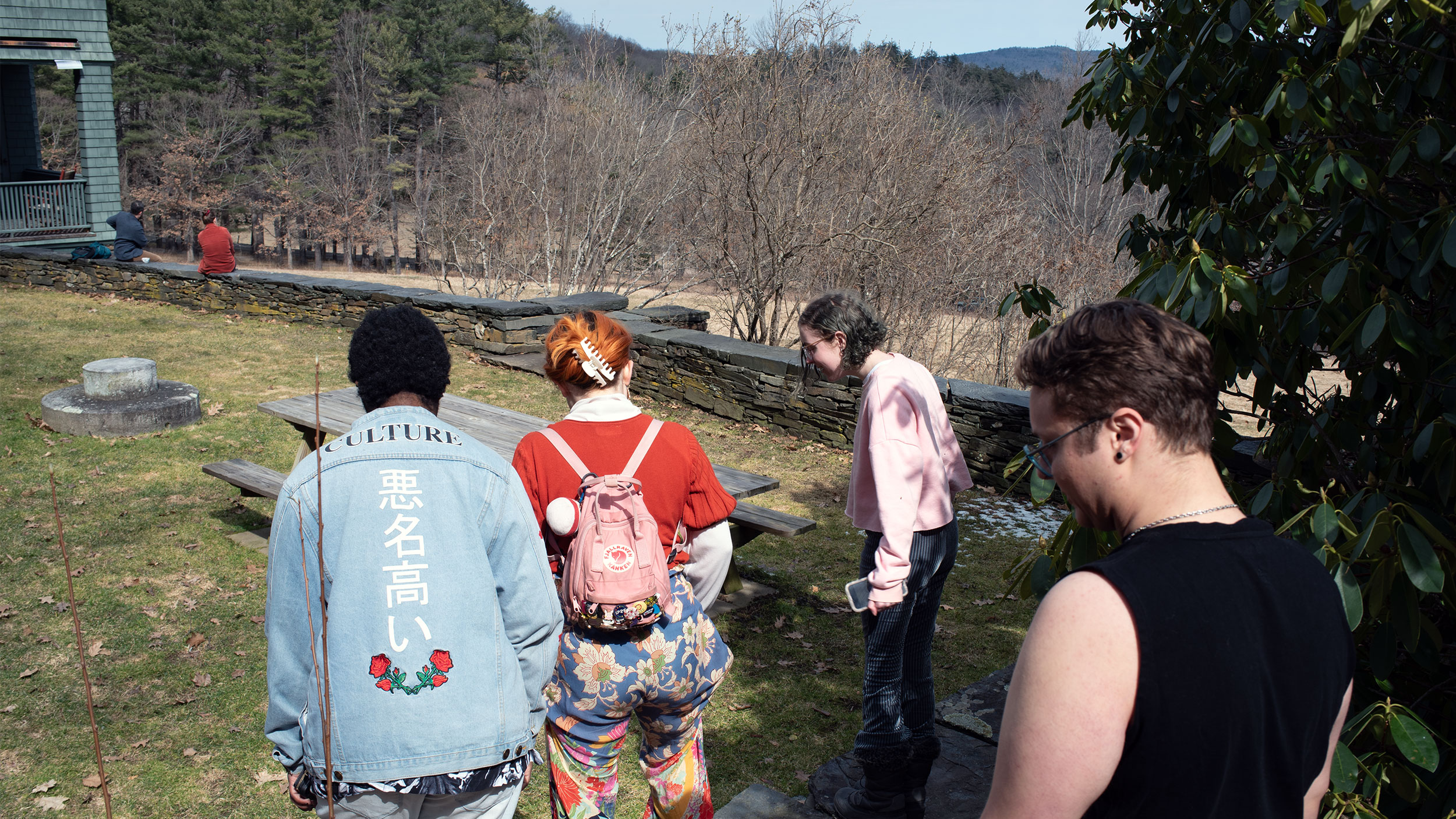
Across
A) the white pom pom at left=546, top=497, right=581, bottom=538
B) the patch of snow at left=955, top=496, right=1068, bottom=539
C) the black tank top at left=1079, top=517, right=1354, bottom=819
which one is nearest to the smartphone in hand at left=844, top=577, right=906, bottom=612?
the white pom pom at left=546, top=497, right=581, bottom=538

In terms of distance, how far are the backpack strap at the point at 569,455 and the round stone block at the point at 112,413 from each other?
20.9ft

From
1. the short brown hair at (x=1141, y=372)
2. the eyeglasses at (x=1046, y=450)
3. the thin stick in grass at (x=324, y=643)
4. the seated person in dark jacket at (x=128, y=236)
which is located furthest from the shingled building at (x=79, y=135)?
the short brown hair at (x=1141, y=372)

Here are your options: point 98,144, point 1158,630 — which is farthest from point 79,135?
point 1158,630

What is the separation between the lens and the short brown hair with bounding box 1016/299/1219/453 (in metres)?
1.22

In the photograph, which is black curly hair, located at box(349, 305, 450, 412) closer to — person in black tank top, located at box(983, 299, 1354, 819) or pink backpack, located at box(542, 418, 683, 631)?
pink backpack, located at box(542, 418, 683, 631)

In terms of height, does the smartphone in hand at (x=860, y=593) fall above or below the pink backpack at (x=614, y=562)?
below

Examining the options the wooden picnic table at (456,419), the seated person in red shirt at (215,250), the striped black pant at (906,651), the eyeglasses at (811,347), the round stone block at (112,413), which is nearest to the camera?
the striped black pant at (906,651)

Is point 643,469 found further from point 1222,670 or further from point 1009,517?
point 1009,517

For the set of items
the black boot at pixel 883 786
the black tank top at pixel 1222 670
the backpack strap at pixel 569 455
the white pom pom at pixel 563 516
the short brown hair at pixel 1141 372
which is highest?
the short brown hair at pixel 1141 372

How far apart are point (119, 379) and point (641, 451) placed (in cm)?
683

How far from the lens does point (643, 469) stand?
2.50 metres

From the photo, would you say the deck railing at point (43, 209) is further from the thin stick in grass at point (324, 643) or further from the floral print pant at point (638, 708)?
the thin stick in grass at point (324, 643)

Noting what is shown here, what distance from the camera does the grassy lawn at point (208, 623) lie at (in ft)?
11.7

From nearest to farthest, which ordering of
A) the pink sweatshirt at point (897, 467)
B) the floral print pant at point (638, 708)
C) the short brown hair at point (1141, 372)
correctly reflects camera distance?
the short brown hair at point (1141, 372) < the floral print pant at point (638, 708) < the pink sweatshirt at point (897, 467)
